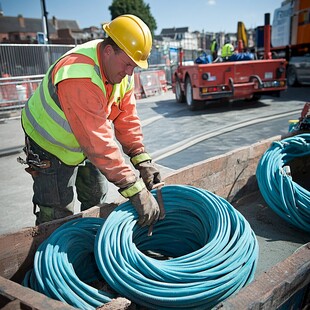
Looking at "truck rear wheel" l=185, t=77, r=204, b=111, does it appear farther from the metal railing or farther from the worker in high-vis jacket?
the worker in high-vis jacket

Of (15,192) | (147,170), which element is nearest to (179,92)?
(15,192)

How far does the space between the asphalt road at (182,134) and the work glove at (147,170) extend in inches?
70.2

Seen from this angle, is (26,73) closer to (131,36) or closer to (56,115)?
(56,115)

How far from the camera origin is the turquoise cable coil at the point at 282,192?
300 centimetres

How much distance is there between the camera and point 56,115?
255cm

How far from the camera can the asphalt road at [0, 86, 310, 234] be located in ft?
16.0

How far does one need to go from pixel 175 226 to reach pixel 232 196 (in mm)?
Result: 1388

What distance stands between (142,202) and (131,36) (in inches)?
45.2

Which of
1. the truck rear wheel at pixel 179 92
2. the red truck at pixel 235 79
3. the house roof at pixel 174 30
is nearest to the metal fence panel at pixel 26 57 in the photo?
the truck rear wheel at pixel 179 92

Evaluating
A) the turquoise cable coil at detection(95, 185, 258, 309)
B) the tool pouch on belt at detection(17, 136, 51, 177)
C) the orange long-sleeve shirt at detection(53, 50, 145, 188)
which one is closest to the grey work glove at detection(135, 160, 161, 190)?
the turquoise cable coil at detection(95, 185, 258, 309)

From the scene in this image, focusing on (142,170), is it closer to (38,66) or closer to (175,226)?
(175,226)

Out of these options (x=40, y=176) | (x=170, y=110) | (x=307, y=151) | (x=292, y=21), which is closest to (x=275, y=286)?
(x=40, y=176)

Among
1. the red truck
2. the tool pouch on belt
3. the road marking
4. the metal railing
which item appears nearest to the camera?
the tool pouch on belt

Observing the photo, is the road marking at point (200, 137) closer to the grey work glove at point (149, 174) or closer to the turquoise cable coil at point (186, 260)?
the grey work glove at point (149, 174)
